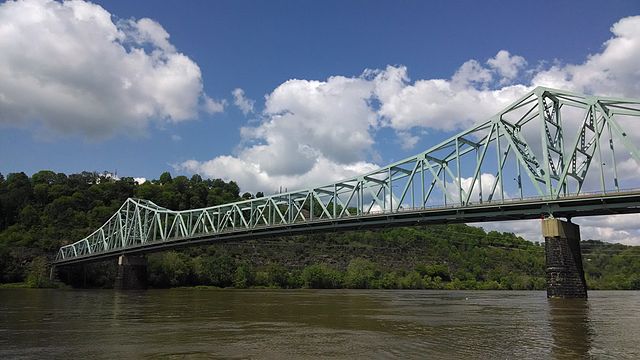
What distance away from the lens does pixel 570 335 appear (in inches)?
845

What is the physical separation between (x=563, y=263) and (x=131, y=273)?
77.3 metres

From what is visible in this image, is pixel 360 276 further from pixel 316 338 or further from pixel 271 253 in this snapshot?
pixel 316 338

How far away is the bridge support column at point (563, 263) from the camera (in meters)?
45.9

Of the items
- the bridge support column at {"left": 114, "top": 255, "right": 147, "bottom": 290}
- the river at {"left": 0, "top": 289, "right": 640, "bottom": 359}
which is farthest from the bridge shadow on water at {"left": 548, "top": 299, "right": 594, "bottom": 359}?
the bridge support column at {"left": 114, "top": 255, "right": 147, "bottom": 290}

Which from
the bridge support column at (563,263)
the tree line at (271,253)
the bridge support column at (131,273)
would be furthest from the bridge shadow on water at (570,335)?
the tree line at (271,253)

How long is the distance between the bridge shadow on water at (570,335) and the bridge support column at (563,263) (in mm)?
12775

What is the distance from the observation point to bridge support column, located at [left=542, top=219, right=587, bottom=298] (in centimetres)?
4588

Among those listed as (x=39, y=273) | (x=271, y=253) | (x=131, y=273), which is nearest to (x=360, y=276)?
(x=271, y=253)

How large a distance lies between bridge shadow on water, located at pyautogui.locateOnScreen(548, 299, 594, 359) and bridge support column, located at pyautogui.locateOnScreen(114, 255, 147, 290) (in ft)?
258

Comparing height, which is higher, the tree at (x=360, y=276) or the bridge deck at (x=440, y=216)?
the bridge deck at (x=440, y=216)

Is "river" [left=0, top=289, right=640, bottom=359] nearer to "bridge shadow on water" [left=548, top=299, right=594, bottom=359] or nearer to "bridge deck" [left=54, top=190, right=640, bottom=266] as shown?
"bridge shadow on water" [left=548, top=299, right=594, bottom=359]

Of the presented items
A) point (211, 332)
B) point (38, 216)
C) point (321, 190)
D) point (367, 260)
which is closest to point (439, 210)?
point (321, 190)

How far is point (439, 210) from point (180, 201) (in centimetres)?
12358

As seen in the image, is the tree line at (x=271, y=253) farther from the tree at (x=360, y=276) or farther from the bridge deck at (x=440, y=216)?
the bridge deck at (x=440, y=216)
